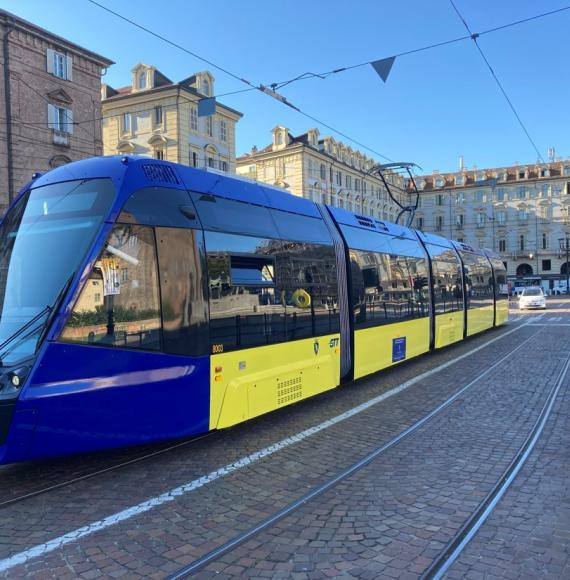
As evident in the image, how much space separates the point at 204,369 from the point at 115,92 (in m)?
46.4

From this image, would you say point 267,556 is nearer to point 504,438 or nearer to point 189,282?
point 189,282

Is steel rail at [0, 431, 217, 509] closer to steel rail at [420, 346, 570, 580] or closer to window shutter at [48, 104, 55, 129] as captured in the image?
steel rail at [420, 346, 570, 580]

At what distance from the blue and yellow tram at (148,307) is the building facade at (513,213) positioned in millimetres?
81131

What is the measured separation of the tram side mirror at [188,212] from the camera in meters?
5.31

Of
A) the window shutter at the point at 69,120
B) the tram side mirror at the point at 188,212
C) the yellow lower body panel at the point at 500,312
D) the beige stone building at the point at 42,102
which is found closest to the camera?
the tram side mirror at the point at 188,212

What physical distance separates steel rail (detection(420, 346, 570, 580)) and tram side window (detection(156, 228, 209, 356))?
9.56 feet

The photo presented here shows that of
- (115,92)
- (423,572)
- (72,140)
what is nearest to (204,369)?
(423,572)

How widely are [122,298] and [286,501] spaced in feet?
7.69

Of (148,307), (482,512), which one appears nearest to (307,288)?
(148,307)

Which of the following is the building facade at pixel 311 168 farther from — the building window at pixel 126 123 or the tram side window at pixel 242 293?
the tram side window at pixel 242 293

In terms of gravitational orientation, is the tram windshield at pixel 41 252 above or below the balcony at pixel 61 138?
below

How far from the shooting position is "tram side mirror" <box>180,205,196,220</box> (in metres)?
5.31

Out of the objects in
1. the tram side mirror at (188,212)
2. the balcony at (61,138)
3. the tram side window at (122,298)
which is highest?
the balcony at (61,138)

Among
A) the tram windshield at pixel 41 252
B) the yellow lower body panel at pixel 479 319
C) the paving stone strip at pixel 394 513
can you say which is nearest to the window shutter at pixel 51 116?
the yellow lower body panel at pixel 479 319
